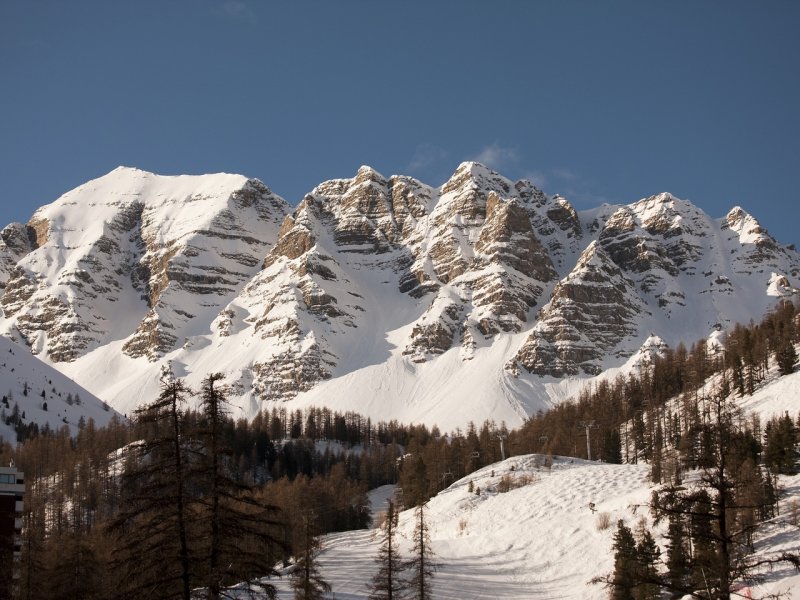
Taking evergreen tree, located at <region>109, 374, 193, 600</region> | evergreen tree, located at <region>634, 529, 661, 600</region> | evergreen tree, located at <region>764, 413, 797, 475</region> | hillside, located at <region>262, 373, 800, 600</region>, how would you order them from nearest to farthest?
evergreen tree, located at <region>109, 374, 193, 600</region> < evergreen tree, located at <region>634, 529, 661, 600</region> < hillside, located at <region>262, 373, 800, 600</region> < evergreen tree, located at <region>764, 413, 797, 475</region>

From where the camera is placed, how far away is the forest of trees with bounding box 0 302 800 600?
25.3 metres

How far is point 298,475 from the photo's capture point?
391ft

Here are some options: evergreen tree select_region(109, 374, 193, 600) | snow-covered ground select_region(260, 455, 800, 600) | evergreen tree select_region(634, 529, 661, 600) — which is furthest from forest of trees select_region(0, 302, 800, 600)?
snow-covered ground select_region(260, 455, 800, 600)

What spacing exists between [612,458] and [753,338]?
32694 millimetres

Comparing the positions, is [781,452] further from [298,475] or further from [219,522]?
[298,475]

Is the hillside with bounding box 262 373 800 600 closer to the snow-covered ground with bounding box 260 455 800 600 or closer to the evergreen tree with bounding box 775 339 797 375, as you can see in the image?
the snow-covered ground with bounding box 260 455 800 600

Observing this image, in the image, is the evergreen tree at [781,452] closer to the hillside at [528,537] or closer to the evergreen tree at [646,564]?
the hillside at [528,537]

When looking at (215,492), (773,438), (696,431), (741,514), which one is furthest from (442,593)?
(696,431)

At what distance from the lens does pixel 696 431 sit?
70.4 feet

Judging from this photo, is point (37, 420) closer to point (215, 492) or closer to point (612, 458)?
point (612, 458)

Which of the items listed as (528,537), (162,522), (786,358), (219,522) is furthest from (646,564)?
(786,358)

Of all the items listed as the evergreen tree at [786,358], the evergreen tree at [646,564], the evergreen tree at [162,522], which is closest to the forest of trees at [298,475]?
the evergreen tree at [162,522]

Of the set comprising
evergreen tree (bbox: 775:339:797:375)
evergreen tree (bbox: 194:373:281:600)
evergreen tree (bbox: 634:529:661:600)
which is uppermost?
evergreen tree (bbox: 775:339:797:375)

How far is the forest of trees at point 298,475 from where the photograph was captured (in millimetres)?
25266
